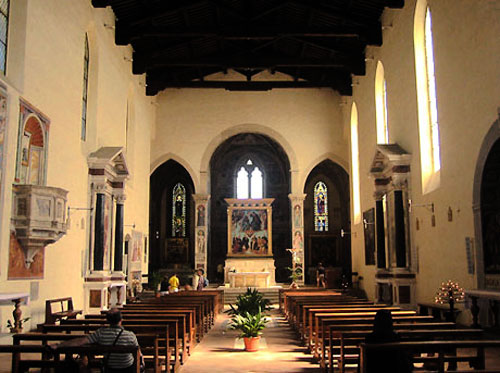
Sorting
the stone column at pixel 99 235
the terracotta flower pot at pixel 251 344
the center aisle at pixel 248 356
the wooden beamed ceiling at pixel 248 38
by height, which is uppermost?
the wooden beamed ceiling at pixel 248 38

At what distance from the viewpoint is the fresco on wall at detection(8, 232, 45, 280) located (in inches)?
420

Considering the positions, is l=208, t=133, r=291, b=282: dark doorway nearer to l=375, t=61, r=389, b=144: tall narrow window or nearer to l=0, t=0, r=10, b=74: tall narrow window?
l=375, t=61, r=389, b=144: tall narrow window

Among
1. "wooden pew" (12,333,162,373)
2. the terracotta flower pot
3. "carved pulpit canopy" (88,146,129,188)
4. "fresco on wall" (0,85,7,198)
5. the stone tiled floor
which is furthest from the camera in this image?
"carved pulpit canopy" (88,146,129,188)

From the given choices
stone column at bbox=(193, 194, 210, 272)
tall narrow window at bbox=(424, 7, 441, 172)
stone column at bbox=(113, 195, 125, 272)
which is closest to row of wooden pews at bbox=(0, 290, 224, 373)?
stone column at bbox=(113, 195, 125, 272)

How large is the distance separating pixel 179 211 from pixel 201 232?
20.4 feet

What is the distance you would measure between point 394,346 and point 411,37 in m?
12.4

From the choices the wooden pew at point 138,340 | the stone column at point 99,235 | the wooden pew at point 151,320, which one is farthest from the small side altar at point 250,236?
the wooden pew at point 138,340

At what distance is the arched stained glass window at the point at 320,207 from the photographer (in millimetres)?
31359

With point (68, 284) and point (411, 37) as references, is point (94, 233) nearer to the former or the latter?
point (68, 284)

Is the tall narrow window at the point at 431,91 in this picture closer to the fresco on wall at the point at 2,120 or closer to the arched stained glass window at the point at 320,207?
the fresco on wall at the point at 2,120

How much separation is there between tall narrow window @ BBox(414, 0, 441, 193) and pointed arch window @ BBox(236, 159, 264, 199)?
16433 mm

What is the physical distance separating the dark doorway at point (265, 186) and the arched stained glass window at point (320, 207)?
182 cm

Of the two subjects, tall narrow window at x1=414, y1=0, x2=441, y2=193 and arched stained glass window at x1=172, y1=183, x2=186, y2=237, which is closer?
tall narrow window at x1=414, y1=0, x2=441, y2=193

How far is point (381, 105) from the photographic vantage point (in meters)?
20.2
